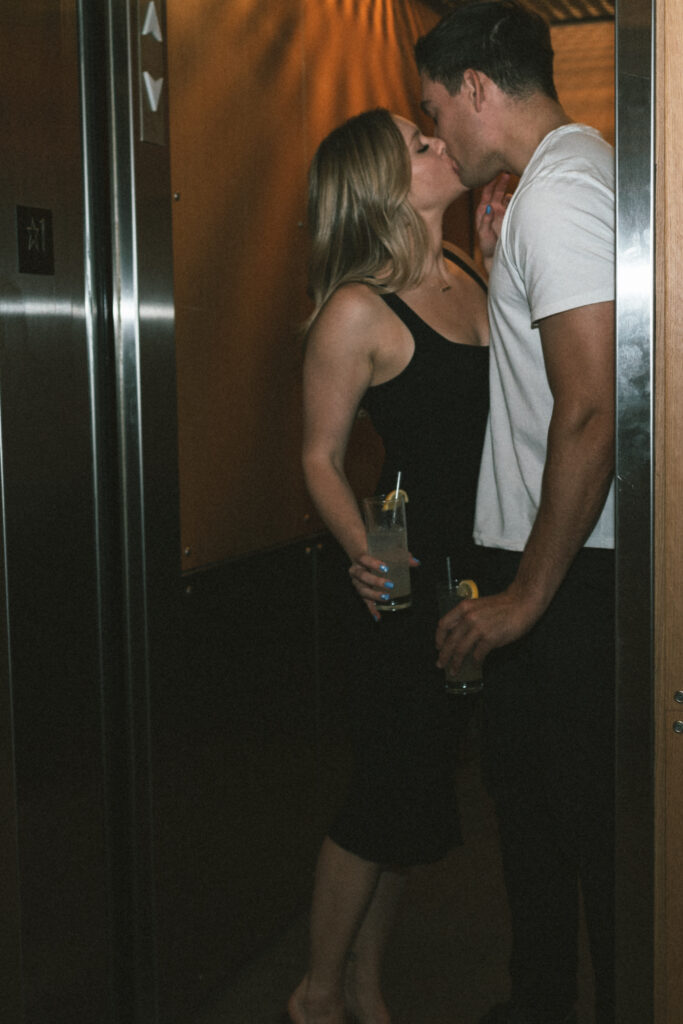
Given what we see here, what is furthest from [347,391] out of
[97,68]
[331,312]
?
[97,68]

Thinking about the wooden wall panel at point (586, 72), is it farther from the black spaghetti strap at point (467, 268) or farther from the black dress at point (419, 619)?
the black dress at point (419, 619)

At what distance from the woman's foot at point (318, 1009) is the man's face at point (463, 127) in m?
1.42

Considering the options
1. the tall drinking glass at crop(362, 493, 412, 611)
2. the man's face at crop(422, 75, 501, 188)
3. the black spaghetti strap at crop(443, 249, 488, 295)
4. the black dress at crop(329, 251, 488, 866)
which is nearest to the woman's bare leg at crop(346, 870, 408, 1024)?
the black dress at crop(329, 251, 488, 866)

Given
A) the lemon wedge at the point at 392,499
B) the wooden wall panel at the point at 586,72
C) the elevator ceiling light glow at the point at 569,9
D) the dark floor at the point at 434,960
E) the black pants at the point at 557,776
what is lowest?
the dark floor at the point at 434,960

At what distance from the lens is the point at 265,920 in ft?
7.82

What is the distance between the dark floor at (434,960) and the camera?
7.15 ft

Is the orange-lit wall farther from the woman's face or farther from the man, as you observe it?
the man

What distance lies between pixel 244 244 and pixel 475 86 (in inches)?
25.3

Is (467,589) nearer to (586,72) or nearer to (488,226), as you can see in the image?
(488,226)

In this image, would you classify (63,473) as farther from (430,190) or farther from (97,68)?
(430,190)

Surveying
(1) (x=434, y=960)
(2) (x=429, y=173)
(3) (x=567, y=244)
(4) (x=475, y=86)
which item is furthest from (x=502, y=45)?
(1) (x=434, y=960)

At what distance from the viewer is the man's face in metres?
1.73

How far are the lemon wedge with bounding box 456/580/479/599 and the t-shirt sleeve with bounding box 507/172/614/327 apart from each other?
0.43 m

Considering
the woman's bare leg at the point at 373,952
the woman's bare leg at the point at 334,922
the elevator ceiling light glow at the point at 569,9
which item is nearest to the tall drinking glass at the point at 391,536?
the woman's bare leg at the point at 334,922
